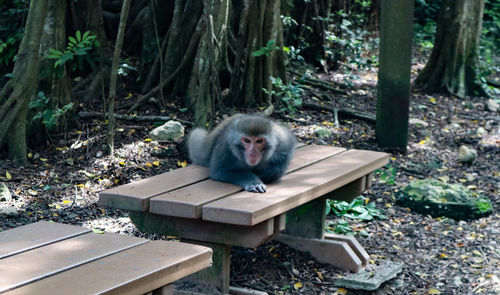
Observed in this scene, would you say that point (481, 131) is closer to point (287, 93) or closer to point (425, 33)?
point (287, 93)

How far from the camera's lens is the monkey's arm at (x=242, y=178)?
376 centimetres

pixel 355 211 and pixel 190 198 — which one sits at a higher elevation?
pixel 190 198

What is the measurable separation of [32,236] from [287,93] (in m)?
5.04

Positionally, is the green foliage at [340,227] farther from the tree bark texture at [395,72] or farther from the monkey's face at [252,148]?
the tree bark texture at [395,72]

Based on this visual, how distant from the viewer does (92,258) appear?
2592 mm

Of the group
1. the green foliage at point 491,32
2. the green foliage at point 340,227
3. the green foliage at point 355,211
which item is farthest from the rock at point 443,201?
the green foliage at point 491,32

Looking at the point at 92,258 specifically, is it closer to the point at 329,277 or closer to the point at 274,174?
the point at 274,174

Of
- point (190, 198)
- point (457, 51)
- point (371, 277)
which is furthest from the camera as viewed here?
point (457, 51)

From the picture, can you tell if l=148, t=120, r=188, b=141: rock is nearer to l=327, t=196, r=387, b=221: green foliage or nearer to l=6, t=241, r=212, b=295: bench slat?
l=327, t=196, r=387, b=221: green foliage

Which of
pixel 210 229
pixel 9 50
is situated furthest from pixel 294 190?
pixel 9 50

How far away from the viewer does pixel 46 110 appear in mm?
6035

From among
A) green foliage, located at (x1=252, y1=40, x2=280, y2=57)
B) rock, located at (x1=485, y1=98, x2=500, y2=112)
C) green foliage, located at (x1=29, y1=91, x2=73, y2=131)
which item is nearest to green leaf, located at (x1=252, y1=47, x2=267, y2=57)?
green foliage, located at (x1=252, y1=40, x2=280, y2=57)

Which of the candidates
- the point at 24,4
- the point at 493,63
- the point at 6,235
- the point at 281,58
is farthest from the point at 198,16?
the point at 493,63

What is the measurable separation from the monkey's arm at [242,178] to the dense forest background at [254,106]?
0.71 m
